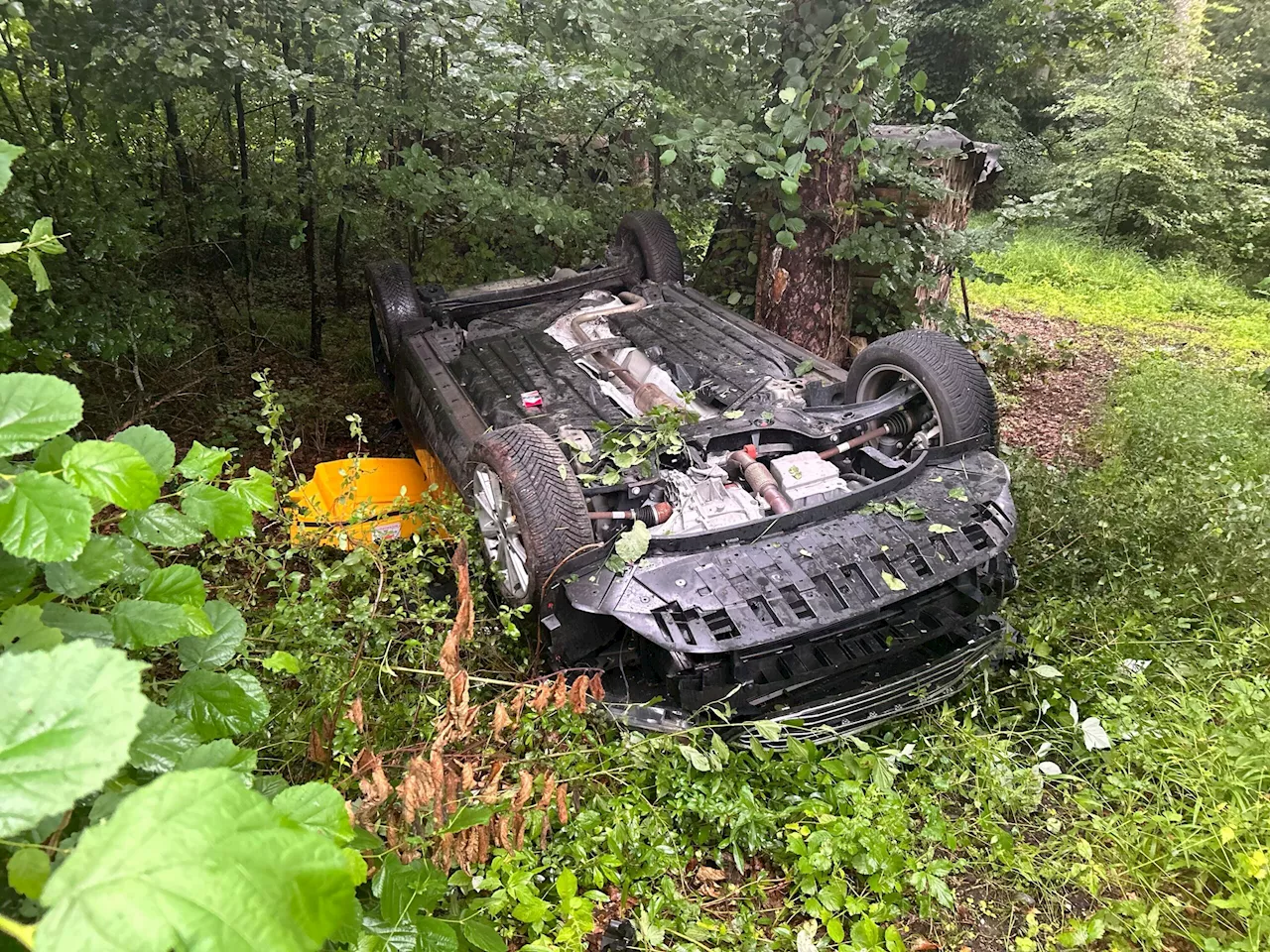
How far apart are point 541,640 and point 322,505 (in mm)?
1485

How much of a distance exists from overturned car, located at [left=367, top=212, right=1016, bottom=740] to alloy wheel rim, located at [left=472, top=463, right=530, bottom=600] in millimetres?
12

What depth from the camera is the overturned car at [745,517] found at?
2.65m

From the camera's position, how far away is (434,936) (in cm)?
149

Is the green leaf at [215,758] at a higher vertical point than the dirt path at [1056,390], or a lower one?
higher

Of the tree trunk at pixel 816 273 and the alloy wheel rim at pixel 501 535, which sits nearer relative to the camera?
the alloy wheel rim at pixel 501 535

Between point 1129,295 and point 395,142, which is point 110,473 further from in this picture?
point 1129,295

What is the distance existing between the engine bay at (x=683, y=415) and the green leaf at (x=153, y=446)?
75.2 inches

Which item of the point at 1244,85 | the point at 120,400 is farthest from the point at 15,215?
the point at 1244,85

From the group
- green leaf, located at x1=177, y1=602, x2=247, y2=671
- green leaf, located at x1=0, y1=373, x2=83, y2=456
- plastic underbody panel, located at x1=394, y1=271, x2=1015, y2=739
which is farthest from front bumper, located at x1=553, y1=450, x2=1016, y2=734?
green leaf, located at x1=0, y1=373, x2=83, y2=456

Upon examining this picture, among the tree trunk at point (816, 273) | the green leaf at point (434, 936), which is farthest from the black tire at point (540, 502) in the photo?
the tree trunk at point (816, 273)

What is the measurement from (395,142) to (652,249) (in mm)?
2054

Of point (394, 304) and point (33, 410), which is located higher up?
point (33, 410)

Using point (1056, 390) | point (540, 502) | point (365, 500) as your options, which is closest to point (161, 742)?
point (540, 502)

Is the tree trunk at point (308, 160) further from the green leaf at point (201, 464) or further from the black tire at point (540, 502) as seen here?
the green leaf at point (201, 464)
